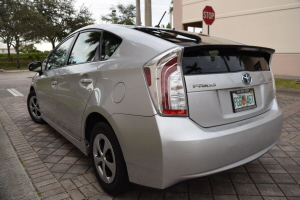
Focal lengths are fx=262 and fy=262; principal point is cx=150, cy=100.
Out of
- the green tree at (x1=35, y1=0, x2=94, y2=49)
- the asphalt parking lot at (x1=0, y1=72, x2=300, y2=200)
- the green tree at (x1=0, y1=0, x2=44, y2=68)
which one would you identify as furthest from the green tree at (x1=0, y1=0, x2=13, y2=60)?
the asphalt parking lot at (x1=0, y1=72, x2=300, y2=200)

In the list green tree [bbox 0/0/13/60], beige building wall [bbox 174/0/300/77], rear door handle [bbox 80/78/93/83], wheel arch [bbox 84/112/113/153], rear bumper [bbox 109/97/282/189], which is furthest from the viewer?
green tree [bbox 0/0/13/60]

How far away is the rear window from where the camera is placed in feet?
6.15

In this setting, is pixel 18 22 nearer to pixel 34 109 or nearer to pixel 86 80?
pixel 34 109

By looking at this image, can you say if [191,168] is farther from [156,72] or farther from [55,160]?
[55,160]

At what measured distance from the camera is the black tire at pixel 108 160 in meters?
2.09

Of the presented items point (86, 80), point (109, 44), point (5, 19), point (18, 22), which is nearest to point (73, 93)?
point (86, 80)

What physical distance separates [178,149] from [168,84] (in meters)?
0.44

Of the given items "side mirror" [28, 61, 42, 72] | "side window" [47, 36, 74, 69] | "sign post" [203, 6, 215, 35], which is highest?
"sign post" [203, 6, 215, 35]

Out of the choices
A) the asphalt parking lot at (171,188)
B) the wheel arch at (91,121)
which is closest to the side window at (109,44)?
the wheel arch at (91,121)

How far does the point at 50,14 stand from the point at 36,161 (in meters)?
35.1

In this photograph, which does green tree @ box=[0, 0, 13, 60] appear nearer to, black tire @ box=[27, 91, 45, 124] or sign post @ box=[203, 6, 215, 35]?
sign post @ box=[203, 6, 215, 35]

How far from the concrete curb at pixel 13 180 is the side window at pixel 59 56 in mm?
1252

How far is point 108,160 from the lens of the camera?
227cm

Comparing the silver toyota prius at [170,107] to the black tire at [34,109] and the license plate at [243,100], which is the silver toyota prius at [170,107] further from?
the black tire at [34,109]
